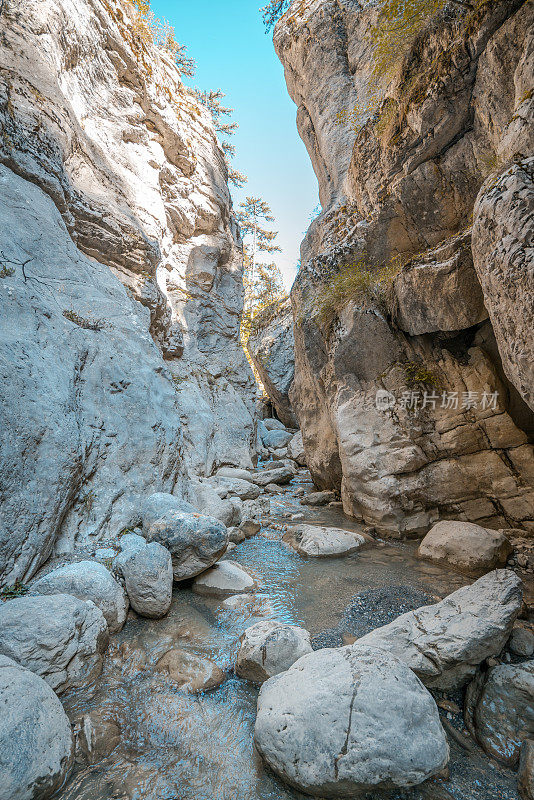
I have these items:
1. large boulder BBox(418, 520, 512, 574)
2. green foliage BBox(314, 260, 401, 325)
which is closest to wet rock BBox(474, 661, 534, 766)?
large boulder BBox(418, 520, 512, 574)

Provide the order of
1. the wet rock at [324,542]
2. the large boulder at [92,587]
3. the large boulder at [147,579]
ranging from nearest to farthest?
the large boulder at [92,587], the large boulder at [147,579], the wet rock at [324,542]

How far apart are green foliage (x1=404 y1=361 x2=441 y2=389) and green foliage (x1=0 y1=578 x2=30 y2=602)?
273 inches

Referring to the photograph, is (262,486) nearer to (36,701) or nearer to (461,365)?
(461,365)

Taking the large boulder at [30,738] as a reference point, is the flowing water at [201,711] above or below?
below

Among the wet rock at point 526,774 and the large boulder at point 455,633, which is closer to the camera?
the wet rock at point 526,774

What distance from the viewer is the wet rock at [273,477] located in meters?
11.9

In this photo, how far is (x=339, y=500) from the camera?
9.78 meters

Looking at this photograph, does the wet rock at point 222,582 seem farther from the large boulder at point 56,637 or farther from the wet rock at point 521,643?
the wet rock at point 521,643

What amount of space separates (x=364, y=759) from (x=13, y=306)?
6.14 m

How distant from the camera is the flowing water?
7.70ft

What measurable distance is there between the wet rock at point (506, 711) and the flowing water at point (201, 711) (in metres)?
0.16

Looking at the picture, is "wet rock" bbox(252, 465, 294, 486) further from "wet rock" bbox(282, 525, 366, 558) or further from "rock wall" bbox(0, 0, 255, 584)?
"wet rock" bbox(282, 525, 366, 558)

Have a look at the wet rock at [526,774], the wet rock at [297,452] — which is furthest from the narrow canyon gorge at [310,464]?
the wet rock at [297,452]

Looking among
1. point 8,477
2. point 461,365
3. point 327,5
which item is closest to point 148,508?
point 8,477
